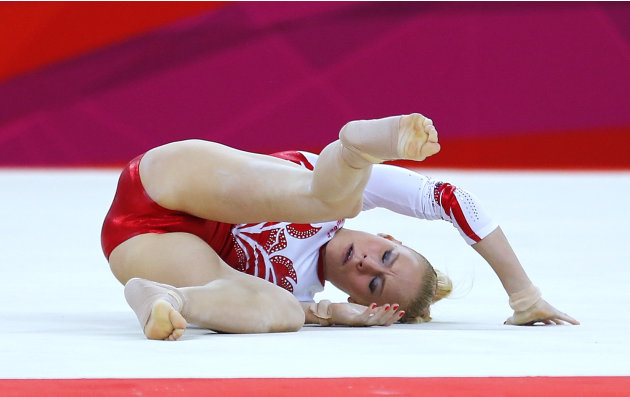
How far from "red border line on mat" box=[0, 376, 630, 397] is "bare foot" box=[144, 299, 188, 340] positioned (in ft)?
1.40

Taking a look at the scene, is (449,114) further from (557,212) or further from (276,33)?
(557,212)

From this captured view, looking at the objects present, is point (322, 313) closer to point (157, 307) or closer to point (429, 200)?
point (429, 200)

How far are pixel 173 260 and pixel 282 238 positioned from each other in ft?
0.96

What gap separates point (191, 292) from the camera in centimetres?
202

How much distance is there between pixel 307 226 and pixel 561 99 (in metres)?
4.09

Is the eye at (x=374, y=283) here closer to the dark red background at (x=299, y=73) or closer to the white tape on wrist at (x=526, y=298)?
the white tape on wrist at (x=526, y=298)

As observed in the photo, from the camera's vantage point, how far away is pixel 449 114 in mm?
6164

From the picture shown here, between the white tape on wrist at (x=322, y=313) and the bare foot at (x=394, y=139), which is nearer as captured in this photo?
the bare foot at (x=394, y=139)

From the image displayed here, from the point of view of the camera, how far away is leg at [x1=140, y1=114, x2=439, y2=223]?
5.84ft

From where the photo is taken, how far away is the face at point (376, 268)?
2.33 meters

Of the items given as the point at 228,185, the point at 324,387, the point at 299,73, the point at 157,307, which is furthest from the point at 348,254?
the point at 299,73

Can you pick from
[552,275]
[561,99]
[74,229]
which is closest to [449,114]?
[561,99]

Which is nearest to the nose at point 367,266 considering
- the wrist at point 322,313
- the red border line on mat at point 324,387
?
the wrist at point 322,313

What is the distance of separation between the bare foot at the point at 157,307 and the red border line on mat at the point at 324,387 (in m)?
0.43
